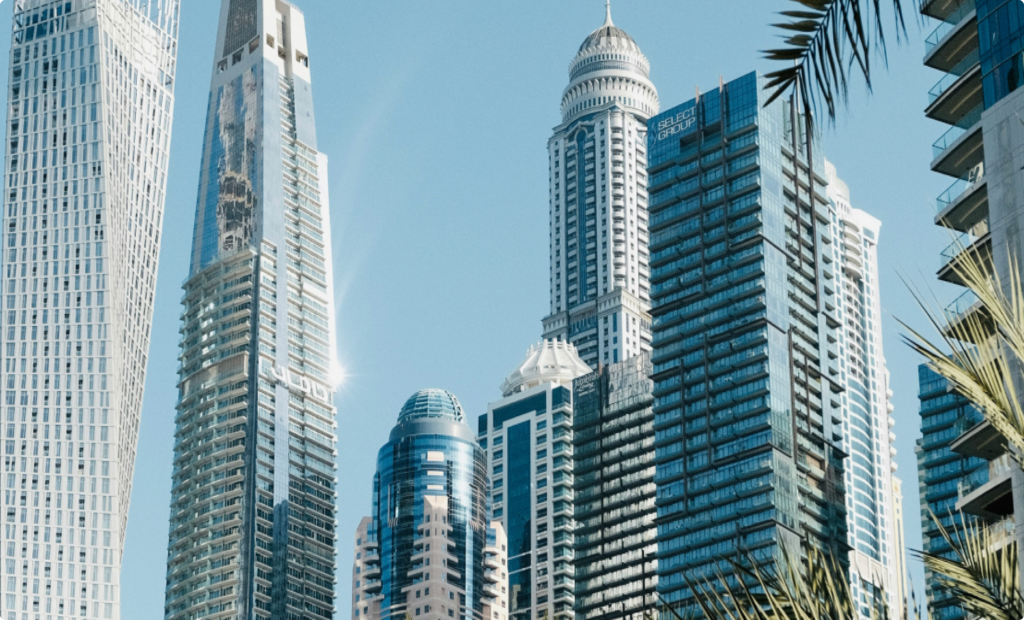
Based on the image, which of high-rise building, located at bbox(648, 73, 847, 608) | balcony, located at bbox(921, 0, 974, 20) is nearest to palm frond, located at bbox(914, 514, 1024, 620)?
balcony, located at bbox(921, 0, 974, 20)

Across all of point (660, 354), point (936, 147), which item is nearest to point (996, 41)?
point (936, 147)

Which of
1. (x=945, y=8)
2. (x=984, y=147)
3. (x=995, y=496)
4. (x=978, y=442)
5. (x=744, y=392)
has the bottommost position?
(x=995, y=496)

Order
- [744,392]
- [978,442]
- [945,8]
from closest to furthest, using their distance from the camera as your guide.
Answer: [978,442] < [945,8] < [744,392]

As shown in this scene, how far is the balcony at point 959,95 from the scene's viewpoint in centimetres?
6640

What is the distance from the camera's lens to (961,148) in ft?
214

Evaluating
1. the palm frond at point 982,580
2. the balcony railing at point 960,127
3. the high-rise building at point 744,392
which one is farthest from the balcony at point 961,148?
the high-rise building at point 744,392

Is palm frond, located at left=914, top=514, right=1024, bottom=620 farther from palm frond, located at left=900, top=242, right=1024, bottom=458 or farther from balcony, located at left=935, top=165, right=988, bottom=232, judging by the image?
balcony, located at left=935, top=165, right=988, bottom=232

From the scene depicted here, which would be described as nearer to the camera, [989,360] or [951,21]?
[989,360]

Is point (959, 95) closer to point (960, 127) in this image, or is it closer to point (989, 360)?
point (960, 127)

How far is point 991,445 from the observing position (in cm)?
6056

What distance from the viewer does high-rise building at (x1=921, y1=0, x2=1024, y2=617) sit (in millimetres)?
58812

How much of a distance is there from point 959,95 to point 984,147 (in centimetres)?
518

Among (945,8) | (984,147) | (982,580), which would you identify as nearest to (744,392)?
(945,8)

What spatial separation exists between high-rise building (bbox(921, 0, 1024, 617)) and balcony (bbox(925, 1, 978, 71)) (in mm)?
38
